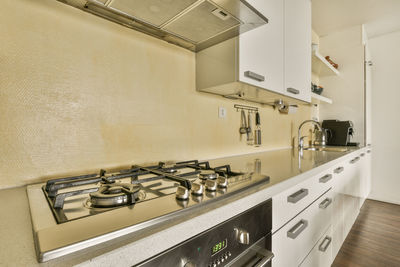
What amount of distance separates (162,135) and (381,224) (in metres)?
2.70

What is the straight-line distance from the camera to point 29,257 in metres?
→ 0.30

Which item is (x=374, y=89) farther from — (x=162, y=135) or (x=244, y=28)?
(x=162, y=135)

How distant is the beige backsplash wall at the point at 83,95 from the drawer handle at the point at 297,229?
0.62 m

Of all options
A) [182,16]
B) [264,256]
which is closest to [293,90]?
[182,16]

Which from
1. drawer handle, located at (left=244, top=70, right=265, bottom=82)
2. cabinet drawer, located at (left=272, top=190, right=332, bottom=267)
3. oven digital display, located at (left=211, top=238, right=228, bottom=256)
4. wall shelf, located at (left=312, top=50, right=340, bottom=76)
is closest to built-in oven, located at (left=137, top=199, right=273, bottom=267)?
oven digital display, located at (left=211, top=238, right=228, bottom=256)

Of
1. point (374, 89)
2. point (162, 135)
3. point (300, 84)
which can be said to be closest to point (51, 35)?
point (162, 135)

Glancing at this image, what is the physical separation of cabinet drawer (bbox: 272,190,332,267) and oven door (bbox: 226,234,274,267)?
0.07m

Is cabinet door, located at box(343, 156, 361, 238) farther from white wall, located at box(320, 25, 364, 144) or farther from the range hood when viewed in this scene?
the range hood

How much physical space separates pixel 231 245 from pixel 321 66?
A: 266 cm

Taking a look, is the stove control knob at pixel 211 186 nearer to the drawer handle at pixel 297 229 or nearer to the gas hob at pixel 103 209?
the gas hob at pixel 103 209

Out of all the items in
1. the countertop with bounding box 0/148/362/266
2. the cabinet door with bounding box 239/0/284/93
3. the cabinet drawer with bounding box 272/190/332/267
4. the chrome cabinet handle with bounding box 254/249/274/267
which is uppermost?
the cabinet door with bounding box 239/0/284/93

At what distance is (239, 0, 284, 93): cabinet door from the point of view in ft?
3.42

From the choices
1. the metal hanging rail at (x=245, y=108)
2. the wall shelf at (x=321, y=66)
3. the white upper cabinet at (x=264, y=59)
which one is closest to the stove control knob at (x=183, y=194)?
the white upper cabinet at (x=264, y=59)

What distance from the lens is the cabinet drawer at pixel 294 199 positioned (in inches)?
29.9
